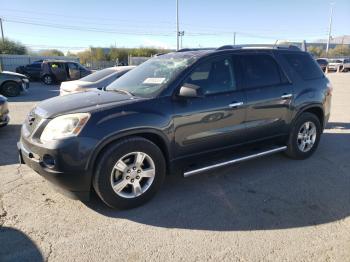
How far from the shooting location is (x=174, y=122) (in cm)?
385

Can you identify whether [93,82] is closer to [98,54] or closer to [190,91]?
[190,91]

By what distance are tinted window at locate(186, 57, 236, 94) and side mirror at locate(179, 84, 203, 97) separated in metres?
0.27

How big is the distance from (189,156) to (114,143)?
41.7 inches

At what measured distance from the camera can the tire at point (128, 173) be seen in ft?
11.3

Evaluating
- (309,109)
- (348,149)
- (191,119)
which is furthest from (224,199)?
(348,149)

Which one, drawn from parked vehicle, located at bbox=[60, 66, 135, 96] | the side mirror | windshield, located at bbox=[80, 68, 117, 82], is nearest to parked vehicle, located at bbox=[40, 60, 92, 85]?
windshield, located at bbox=[80, 68, 117, 82]

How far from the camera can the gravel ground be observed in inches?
116

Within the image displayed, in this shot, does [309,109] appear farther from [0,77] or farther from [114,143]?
[0,77]

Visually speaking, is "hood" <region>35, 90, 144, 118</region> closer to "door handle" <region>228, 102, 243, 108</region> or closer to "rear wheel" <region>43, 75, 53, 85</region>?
"door handle" <region>228, 102, 243, 108</region>

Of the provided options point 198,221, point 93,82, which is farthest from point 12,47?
point 198,221

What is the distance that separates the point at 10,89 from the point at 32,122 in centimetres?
1193

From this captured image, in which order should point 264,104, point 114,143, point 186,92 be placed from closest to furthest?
point 114,143 < point 186,92 < point 264,104

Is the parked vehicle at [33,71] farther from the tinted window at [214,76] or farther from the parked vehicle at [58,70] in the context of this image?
the tinted window at [214,76]

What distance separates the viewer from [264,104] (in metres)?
4.70
